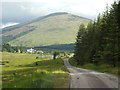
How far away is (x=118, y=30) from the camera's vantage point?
45781 mm

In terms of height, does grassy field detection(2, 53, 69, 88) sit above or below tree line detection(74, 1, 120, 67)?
below

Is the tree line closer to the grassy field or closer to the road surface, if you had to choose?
the grassy field

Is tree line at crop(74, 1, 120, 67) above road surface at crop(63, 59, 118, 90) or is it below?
above

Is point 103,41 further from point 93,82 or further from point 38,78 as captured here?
Result: point 38,78

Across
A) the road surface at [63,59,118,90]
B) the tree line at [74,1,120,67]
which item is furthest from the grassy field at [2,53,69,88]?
the tree line at [74,1,120,67]

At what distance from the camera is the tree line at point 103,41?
46328 mm

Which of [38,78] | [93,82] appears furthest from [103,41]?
[38,78]

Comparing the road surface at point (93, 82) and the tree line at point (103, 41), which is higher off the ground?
the tree line at point (103, 41)

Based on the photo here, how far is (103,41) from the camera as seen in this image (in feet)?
198

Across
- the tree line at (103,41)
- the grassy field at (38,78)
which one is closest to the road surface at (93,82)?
the grassy field at (38,78)

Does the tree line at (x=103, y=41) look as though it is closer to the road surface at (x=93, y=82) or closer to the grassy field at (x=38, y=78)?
the grassy field at (x=38, y=78)

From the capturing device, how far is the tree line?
152 ft

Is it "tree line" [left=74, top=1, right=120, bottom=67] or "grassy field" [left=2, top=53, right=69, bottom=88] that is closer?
"grassy field" [left=2, top=53, right=69, bottom=88]

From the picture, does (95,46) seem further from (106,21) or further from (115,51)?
(115,51)
